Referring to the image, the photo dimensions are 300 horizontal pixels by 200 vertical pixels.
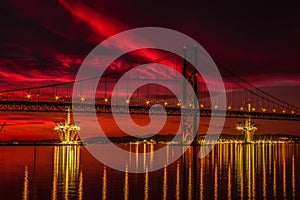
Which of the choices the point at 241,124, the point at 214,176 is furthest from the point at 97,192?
the point at 241,124

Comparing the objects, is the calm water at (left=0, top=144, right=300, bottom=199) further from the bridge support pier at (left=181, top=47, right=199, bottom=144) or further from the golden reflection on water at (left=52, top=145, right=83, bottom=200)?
the bridge support pier at (left=181, top=47, right=199, bottom=144)

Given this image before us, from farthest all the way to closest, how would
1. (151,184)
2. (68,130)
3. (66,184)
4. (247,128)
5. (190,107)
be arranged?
(247,128)
(68,130)
(190,107)
(151,184)
(66,184)

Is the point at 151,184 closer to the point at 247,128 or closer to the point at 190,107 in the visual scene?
the point at 190,107

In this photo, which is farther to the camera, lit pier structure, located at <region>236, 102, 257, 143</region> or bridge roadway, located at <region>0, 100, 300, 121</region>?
lit pier structure, located at <region>236, 102, 257, 143</region>

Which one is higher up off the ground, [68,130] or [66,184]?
[68,130]

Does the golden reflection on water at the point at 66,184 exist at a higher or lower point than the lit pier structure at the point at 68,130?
lower

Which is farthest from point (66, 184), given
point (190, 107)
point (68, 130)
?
point (68, 130)

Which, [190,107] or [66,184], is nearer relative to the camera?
[66,184]

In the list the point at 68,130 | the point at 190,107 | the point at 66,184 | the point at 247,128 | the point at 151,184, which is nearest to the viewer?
the point at 66,184

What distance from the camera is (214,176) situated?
120 feet

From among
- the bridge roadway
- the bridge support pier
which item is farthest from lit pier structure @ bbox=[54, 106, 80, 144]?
the bridge support pier

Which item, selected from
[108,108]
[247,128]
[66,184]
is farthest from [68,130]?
[66,184]

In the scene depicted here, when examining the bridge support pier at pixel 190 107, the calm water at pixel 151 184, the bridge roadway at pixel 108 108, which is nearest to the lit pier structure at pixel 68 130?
the bridge roadway at pixel 108 108

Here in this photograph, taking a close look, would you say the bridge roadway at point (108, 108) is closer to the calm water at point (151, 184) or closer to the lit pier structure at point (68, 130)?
the lit pier structure at point (68, 130)
